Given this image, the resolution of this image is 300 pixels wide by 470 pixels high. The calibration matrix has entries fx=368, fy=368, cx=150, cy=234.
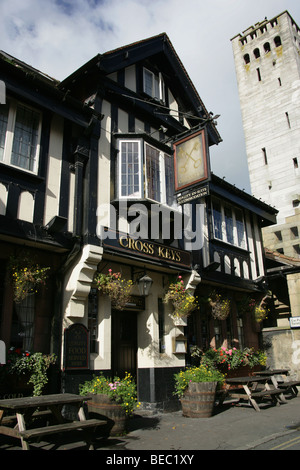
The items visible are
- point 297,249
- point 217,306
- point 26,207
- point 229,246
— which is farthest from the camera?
point 297,249

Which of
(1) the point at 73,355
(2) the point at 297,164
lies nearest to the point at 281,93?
(2) the point at 297,164

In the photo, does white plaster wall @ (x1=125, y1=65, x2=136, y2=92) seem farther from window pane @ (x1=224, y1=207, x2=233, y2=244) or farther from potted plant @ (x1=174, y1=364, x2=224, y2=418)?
potted plant @ (x1=174, y1=364, x2=224, y2=418)

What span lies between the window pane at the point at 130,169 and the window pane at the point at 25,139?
2380 millimetres

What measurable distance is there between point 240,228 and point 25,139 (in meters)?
9.37

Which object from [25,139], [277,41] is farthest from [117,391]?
[277,41]

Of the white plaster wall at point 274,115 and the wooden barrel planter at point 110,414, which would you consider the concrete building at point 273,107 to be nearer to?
the white plaster wall at point 274,115

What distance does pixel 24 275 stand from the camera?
7.12m

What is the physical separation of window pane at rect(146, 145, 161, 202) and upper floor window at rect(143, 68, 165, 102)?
2.53 m

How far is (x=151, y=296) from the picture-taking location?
10.2 meters

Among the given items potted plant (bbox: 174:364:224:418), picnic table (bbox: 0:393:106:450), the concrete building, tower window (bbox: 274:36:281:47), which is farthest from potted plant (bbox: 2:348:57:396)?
tower window (bbox: 274:36:281:47)

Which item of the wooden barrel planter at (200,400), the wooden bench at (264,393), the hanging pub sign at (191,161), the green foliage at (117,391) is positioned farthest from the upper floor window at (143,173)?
the wooden bench at (264,393)

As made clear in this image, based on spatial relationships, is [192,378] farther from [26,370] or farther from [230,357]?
[26,370]

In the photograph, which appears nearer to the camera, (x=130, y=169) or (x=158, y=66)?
(x=130, y=169)

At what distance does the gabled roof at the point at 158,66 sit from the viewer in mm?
9844
